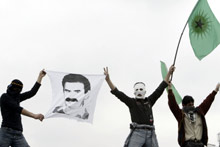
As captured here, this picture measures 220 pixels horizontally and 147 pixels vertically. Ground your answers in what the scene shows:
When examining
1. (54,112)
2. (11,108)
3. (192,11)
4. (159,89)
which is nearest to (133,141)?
(159,89)

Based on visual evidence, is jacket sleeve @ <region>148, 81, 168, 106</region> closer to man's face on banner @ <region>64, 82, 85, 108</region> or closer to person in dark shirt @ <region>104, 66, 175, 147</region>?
person in dark shirt @ <region>104, 66, 175, 147</region>

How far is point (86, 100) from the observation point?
8.40 meters

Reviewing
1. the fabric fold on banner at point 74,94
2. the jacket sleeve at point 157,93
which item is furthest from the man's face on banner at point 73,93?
the jacket sleeve at point 157,93

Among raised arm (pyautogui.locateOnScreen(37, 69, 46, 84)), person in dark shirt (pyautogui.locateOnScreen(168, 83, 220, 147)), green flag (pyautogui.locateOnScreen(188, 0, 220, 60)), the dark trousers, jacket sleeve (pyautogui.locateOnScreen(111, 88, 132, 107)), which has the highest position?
green flag (pyautogui.locateOnScreen(188, 0, 220, 60))

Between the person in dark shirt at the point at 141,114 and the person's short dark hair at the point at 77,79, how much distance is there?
65cm

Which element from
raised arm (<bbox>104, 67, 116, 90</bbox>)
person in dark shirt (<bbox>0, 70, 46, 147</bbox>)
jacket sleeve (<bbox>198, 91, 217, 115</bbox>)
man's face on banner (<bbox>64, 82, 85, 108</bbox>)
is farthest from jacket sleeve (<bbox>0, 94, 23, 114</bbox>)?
jacket sleeve (<bbox>198, 91, 217, 115</bbox>)

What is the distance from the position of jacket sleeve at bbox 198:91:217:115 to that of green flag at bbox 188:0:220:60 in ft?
5.56

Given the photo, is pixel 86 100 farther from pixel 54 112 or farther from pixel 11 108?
pixel 11 108

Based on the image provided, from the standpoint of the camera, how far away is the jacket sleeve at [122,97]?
7.78m

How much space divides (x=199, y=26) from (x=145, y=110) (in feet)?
11.1

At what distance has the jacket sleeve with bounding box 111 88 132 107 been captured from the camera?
306 inches

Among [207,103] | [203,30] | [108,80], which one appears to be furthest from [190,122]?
[203,30]

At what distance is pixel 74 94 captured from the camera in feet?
27.6

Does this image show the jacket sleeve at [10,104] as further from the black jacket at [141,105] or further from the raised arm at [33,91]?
the black jacket at [141,105]
